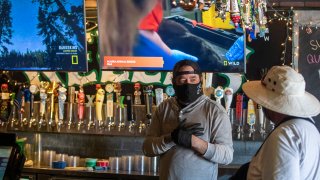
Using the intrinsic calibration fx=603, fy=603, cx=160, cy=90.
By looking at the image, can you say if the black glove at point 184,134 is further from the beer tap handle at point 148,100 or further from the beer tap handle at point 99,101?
the beer tap handle at point 99,101

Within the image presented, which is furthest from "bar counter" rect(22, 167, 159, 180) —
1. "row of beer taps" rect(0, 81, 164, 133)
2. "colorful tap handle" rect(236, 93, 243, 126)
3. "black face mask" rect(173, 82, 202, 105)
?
"black face mask" rect(173, 82, 202, 105)

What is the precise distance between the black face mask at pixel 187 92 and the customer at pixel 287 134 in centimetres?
82

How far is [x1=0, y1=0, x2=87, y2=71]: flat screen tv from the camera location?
17.1 ft

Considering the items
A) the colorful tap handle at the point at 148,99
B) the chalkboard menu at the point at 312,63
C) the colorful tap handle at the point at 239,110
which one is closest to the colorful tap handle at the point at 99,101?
the colorful tap handle at the point at 148,99

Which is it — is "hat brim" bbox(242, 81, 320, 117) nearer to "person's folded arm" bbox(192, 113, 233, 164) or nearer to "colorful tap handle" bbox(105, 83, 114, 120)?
"person's folded arm" bbox(192, 113, 233, 164)

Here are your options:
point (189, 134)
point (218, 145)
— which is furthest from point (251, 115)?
point (189, 134)

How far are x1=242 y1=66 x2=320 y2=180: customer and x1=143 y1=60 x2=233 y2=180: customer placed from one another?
0.74 meters

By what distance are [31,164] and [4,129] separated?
0.52 m

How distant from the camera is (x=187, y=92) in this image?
3.85 m

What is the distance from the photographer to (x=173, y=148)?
3803mm

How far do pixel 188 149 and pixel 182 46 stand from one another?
4.59 feet

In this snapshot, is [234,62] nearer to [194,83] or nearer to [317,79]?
[317,79]

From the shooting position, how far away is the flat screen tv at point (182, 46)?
4.88m

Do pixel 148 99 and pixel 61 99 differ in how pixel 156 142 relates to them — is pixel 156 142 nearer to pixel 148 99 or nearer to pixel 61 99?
pixel 148 99
